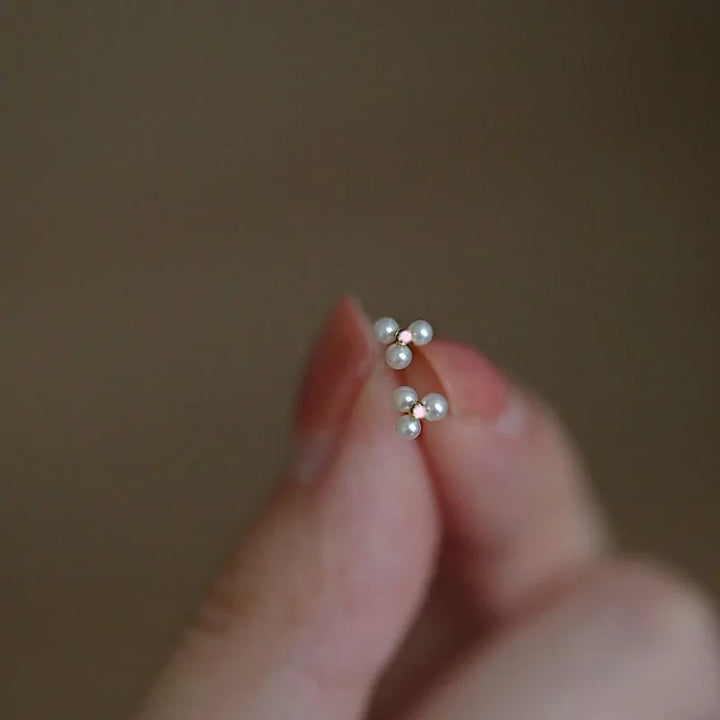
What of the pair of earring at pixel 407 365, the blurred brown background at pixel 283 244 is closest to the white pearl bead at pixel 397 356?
the pair of earring at pixel 407 365

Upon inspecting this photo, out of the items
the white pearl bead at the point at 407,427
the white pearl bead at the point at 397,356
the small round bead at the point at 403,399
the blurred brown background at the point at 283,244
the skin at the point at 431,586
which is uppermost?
the blurred brown background at the point at 283,244

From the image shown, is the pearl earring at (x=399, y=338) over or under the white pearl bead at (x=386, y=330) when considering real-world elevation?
under

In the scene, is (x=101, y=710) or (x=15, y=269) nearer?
(x=101, y=710)

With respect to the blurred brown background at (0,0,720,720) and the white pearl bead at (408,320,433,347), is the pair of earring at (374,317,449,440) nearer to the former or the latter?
the white pearl bead at (408,320,433,347)

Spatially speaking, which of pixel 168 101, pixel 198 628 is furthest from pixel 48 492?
pixel 198 628

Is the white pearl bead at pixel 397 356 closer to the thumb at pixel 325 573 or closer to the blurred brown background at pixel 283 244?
the thumb at pixel 325 573

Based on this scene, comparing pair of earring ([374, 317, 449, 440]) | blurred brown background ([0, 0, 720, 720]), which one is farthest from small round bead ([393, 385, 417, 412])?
blurred brown background ([0, 0, 720, 720])

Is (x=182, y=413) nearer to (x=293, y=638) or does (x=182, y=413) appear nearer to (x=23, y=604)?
(x=23, y=604)
